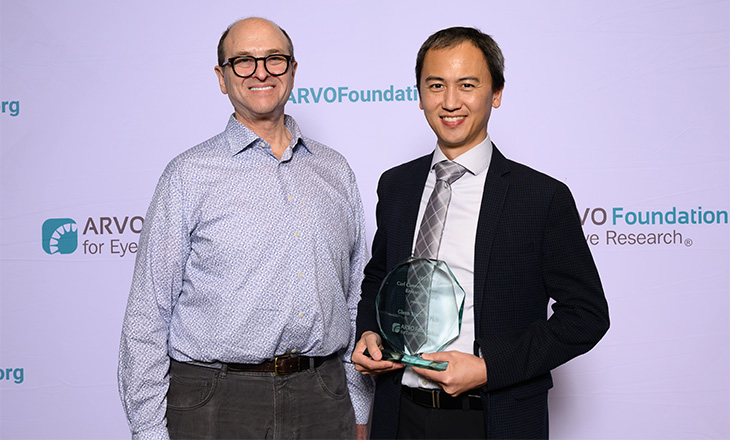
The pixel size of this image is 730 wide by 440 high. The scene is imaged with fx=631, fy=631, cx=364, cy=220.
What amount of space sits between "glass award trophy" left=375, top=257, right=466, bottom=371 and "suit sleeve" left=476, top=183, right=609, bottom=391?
10 centimetres

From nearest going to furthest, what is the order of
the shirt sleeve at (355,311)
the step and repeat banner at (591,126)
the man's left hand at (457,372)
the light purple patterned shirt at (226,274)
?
the man's left hand at (457,372) < the light purple patterned shirt at (226,274) < the shirt sleeve at (355,311) < the step and repeat banner at (591,126)

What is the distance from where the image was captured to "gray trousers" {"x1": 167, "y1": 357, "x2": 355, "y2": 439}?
5.08ft

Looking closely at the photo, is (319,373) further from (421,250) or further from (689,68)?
(689,68)

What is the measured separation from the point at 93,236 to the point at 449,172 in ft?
5.53

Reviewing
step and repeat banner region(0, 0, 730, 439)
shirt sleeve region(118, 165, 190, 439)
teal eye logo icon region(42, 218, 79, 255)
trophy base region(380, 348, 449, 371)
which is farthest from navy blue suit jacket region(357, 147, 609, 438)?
teal eye logo icon region(42, 218, 79, 255)

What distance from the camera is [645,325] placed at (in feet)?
7.93

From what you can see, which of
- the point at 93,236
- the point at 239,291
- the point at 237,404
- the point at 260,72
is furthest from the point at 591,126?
the point at 93,236

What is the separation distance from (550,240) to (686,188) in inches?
52.3

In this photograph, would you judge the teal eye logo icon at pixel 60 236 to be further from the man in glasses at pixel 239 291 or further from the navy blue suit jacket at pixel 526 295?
the navy blue suit jacket at pixel 526 295

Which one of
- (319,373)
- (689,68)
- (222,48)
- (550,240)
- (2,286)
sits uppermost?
(689,68)

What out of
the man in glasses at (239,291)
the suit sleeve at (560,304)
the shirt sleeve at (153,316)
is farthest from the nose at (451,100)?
the shirt sleeve at (153,316)

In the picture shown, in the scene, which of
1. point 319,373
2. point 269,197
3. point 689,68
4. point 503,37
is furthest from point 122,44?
point 689,68

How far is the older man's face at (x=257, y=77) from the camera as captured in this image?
1.61 meters

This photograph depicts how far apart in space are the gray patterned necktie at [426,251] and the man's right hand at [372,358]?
0.21 feet
